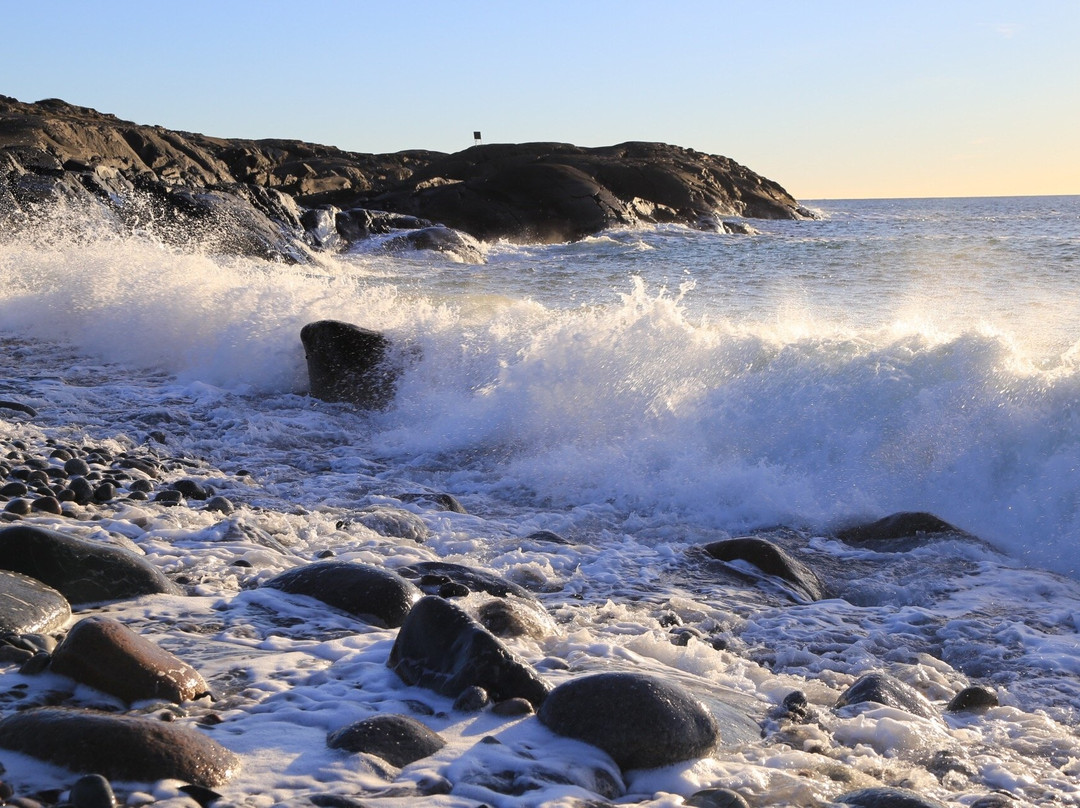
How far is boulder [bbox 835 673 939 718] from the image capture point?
11.5 ft

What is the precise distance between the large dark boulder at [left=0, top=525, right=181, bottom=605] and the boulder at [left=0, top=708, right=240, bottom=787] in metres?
1.29

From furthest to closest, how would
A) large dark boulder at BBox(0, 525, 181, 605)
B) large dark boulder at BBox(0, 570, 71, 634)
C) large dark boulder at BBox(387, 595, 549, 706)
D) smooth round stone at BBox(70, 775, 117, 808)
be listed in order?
large dark boulder at BBox(0, 525, 181, 605), large dark boulder at BBox(0, 570, 71, 634), large dark boulder at BBox(387, 595, 549, 706), smooth round stone at BBox(70, 775, 117, 808)

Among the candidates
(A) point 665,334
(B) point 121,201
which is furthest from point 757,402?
(B) point 121,201

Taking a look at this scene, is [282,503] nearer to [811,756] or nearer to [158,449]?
[158,449]

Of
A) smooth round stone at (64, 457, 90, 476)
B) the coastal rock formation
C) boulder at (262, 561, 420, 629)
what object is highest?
the coastal rock formation

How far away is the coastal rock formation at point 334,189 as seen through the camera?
806 inches

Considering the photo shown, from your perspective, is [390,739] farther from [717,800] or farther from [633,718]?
[717,800]

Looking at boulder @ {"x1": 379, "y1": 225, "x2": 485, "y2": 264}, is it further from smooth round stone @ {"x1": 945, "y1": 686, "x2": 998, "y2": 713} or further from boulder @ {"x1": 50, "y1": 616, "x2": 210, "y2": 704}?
boulder @ {"x1": 50, "y1": 616, "x2": 210, "y2": 704}

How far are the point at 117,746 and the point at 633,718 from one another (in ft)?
4.32

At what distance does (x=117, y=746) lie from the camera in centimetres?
242

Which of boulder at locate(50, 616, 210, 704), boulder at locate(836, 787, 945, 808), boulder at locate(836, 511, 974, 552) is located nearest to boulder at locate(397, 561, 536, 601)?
boulder at locate(50, 616, 210, 704)

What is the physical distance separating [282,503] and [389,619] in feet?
7.62

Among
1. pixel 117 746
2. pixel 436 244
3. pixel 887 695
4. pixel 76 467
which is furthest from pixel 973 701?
pixel 436 244

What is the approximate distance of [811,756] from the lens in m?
3.05
